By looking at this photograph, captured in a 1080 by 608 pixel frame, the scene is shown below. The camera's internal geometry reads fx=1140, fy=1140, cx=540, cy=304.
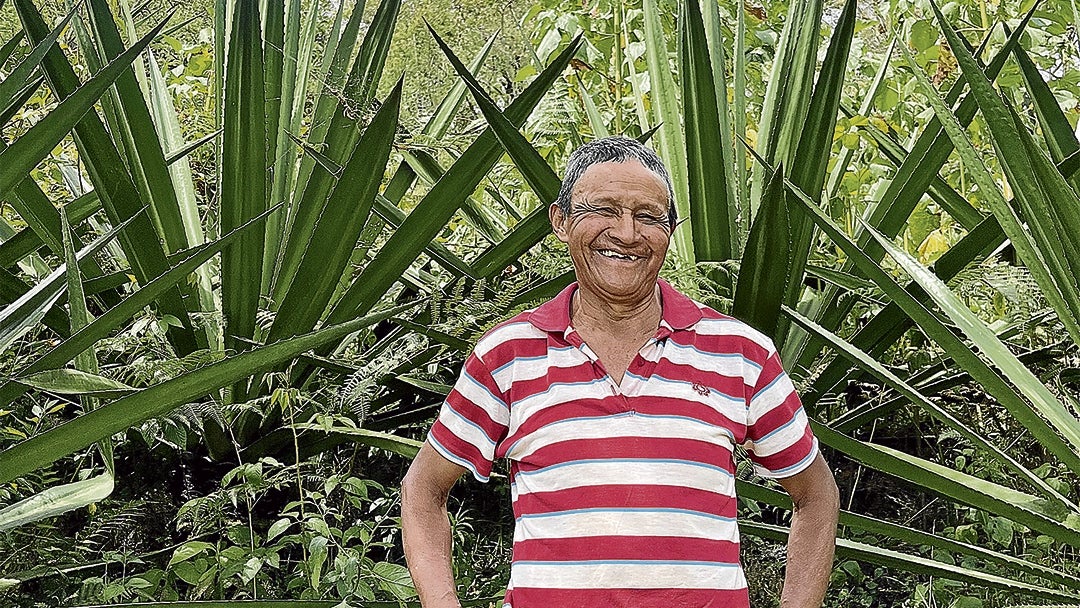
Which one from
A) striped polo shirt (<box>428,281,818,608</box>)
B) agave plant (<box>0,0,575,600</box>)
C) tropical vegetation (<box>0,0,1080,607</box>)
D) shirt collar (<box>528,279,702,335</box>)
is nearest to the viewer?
striped polo shirt (<box>428,281,818,608</box>)

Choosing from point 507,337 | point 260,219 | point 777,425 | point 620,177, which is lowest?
point 777,425

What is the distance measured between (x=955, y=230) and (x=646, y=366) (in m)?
2.07

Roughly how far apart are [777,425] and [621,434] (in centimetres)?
20

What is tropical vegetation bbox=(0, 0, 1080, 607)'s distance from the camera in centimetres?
147

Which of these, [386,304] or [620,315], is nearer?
[620,315]

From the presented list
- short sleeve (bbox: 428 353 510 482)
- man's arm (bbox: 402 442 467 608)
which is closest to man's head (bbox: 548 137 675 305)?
short sleeve (bbox: 428 353 510 482)

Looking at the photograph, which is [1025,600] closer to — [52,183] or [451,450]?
[451,450]

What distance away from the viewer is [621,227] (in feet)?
4.14

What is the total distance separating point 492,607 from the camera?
1981 millimetres

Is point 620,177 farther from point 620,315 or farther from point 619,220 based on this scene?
point 620,315

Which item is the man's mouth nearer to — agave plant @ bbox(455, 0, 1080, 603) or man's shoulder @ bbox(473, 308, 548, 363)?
man's shoulder @ bbox(473, 308, 548, 363)

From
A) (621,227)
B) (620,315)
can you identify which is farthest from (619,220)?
(620,315)

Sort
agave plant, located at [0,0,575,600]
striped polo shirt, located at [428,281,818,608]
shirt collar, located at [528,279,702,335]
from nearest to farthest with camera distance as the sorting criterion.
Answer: striped polo shirt, located at [428,281,818,608]
shirt collar, located at [528,279,702,335]
agave plant, located at [0,0,575,600]

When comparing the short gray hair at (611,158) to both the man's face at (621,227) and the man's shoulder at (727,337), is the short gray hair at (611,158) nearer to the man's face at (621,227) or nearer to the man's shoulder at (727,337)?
the man's face at (621,227)
